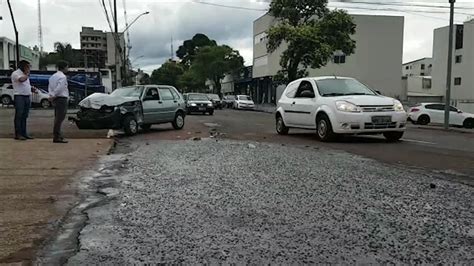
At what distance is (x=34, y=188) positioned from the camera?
Answer: 6562 mm

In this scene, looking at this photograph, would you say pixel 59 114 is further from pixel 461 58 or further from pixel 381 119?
pixel 461 58

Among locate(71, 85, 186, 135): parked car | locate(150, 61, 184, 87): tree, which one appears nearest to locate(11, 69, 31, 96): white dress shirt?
locate(71, 85, 186, 135): parked car

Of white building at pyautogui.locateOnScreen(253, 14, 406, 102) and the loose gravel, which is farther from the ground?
white building at pyautogui.locateOnScreen(253, 14, 406, 102)

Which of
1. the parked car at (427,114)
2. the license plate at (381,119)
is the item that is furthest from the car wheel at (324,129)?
the parked car at (427,114)

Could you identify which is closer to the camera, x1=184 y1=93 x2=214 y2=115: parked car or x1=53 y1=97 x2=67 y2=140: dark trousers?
x1=53 y1=97 x2=67 y2=140: dark trousers

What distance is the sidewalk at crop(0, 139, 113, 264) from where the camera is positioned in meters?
4.46

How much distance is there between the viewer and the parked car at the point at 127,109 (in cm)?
1467

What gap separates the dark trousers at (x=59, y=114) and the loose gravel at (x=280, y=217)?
3989 mm

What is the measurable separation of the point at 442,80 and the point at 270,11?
1051 inches

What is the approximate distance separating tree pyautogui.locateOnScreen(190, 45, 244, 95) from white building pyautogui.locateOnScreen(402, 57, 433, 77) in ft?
116

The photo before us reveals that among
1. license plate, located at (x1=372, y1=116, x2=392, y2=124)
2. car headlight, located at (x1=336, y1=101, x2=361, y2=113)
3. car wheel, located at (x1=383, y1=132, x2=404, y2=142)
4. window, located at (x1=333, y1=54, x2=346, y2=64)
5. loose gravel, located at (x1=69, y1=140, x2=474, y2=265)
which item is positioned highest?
window, located at (x1=333, y1=54, x2=346, y2=64)

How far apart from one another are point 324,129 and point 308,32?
24.1 m

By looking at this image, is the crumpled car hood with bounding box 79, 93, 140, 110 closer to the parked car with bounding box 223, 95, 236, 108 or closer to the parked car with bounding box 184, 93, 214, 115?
the parked car with bounding box 184, 93, 214, 115

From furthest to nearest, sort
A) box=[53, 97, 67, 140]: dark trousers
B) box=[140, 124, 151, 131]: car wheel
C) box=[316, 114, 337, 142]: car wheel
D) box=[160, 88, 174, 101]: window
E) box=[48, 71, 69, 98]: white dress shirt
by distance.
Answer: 1. box=[160, 88, 174, 101]: window
2. box=[140, 124, 151, 131]: car wheel
3. box=[316, 114, 337, 142]: car wheel
4. box=[48, 71, 69, 98]: white dress shirt
5. box=[53, 97, 67, 140]: dark trousers
